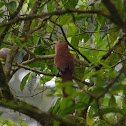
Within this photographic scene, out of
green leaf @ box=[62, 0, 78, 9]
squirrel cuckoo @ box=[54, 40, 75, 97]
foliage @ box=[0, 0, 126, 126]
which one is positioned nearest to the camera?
foliage @ box=[0, 0, 126, 126]

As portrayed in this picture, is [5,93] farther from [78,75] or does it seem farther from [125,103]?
[125,103]

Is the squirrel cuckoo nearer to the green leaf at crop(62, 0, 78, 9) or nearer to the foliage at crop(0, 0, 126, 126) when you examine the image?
the foliage at crop(0, 0, 126, 126)

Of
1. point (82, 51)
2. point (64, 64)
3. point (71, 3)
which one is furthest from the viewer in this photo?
point (82, 51)

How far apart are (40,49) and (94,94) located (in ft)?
2.82

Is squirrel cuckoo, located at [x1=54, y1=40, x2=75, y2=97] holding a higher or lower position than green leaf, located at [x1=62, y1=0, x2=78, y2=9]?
lower

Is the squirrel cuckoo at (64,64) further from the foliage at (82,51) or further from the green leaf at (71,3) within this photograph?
the green leaf at (71,3)

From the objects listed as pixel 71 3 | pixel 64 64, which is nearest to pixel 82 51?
pixel 71 3

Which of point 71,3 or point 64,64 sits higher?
point 71,3

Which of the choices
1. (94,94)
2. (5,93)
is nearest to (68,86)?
(94,94)

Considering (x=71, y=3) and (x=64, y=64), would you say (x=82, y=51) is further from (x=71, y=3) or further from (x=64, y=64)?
(x=64, y=64)

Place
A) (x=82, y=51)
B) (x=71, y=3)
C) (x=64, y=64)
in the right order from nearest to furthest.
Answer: (x=64, y=64), (x=71, y=3), (x=82, y=51)

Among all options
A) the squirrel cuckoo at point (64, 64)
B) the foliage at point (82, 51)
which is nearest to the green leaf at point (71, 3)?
the foliage at point (82, 51)

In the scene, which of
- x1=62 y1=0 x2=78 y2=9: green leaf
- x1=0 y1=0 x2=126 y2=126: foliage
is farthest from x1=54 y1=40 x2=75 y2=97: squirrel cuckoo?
x1=62 y1=0 x2=78 y2=9: green leaf

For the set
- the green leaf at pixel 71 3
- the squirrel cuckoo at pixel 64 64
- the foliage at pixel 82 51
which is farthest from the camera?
the green leaf at pixel 71 3
